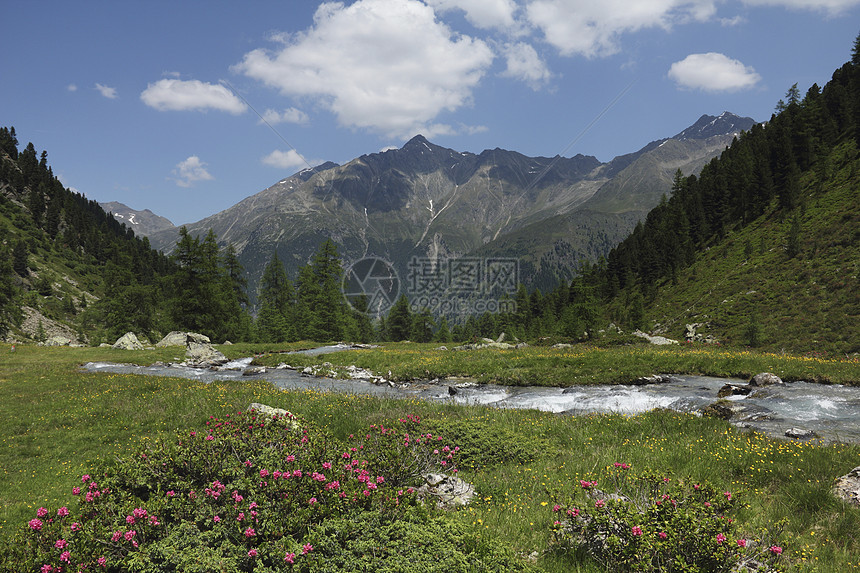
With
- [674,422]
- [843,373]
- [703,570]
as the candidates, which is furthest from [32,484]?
[843,373]

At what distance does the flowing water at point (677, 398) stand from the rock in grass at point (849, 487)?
16.7 feet

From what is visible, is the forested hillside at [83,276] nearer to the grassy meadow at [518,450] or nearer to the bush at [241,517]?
the grassy meadow at [518,450]

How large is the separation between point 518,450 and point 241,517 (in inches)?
277

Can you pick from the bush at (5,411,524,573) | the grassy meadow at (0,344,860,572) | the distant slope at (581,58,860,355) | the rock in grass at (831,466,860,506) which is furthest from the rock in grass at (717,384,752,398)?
the distant slope at (581,58,860,355)

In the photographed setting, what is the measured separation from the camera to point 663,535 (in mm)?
4801

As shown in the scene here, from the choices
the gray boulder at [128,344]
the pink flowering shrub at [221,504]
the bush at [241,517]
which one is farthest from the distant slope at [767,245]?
the gray boulder at [128,344]

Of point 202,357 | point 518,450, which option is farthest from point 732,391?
point 202,357

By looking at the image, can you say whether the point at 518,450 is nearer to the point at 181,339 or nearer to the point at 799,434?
the point at 799,434

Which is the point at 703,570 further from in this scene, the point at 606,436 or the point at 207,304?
the point at 207,304

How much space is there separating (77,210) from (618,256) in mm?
167558

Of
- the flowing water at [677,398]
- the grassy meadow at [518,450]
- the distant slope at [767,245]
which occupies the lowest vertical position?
the flowing water at [677,398]

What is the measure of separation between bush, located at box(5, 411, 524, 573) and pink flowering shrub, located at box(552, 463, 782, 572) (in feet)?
4.85

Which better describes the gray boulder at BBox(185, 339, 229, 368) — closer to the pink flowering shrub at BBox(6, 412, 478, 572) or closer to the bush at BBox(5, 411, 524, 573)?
the pink flowering shrub at BBox(6, 412, 478, 572)

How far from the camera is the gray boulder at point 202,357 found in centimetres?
3643
